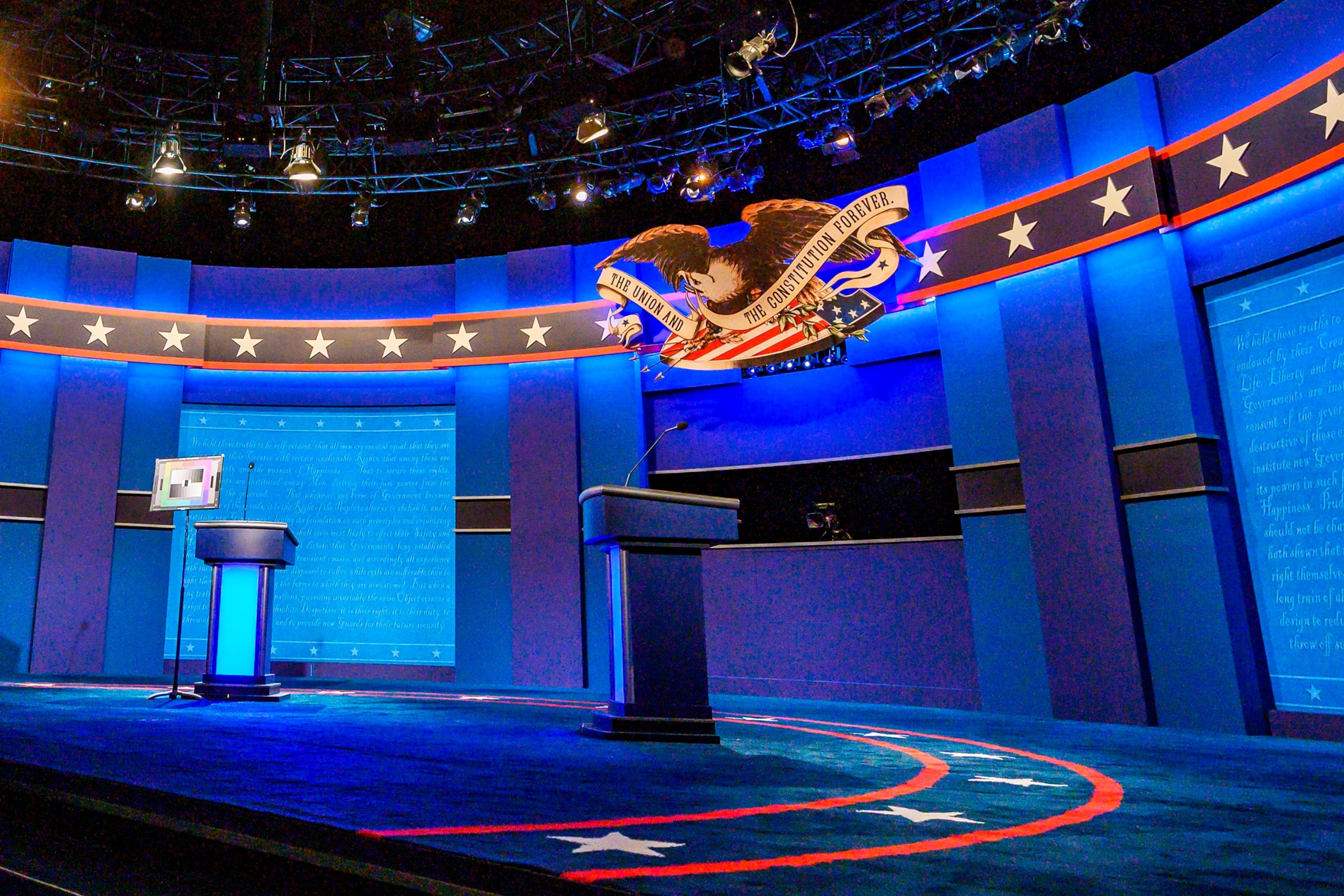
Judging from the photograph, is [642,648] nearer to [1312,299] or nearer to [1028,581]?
[1028,581]

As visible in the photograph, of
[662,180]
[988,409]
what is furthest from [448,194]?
[988,409]

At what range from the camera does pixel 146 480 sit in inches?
338

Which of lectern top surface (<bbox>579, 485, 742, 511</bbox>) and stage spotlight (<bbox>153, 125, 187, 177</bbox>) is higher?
stage spotlight (<bbox>153, 125, 187, 177</bbox>)

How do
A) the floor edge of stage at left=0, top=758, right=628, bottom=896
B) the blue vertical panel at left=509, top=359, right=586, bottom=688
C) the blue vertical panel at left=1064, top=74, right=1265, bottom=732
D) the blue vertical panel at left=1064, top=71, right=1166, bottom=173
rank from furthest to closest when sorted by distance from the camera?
the blue vertical panel at left=509, top=359, right=586, bottom=688
the blue vertical panel at left=1064, top=71, right=1166, bottom=173
the blue vertical panel at left=1064, top=74, right=1265, bottom=732
the floor edge of stage at left=0, top=758, right=628, bottom=896

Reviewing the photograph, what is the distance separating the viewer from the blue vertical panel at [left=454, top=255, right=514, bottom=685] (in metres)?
8.60

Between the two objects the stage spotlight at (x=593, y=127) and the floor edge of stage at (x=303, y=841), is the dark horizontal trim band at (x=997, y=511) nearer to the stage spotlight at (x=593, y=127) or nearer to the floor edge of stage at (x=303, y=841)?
the stage spotlight at (x=593, y=127)

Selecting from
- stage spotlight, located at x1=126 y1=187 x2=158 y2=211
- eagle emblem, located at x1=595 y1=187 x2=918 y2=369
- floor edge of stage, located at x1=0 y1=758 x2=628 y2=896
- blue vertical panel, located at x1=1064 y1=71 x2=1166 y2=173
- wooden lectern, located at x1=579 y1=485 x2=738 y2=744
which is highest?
stage spotlight, located at x1=126 y1=187 x2=158 y2=211

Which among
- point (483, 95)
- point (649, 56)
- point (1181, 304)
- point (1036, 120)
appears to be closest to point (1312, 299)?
point (1181, 304)

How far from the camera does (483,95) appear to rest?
24.3ft

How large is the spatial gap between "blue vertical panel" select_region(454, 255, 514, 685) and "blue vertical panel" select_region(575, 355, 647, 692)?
797mm

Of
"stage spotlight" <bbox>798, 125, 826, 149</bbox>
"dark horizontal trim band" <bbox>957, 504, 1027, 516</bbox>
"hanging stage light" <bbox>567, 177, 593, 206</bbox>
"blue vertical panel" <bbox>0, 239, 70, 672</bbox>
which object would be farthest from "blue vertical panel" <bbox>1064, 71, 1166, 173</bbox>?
"blue vertical panel" <bbox>0, 239, 70, 672</bbox>

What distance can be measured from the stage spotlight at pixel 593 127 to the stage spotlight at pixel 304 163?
7.68 feet

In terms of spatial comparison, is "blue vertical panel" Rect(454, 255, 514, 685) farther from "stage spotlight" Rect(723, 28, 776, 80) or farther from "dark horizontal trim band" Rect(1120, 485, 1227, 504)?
"dark horizontal trim band" Rect(1120, 485, 1227, 504)

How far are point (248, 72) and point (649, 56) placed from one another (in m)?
3.20
